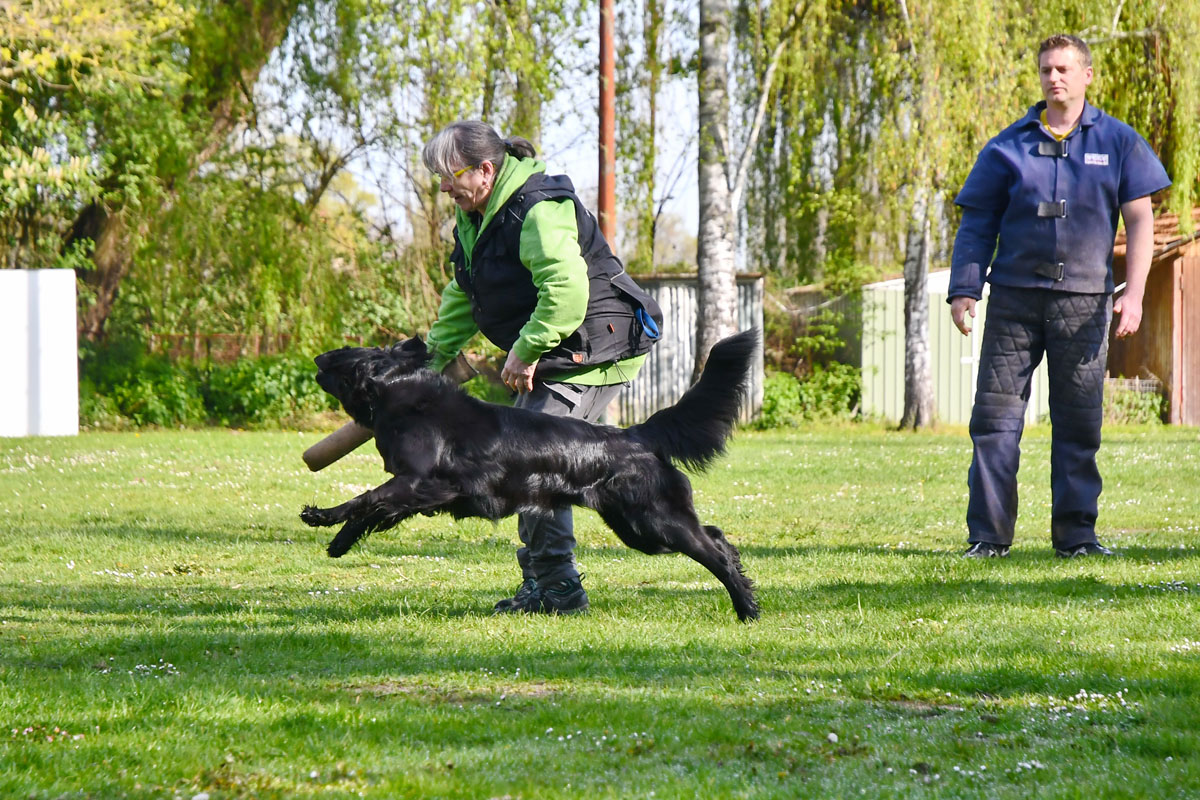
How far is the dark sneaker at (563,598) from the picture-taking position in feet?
16.4

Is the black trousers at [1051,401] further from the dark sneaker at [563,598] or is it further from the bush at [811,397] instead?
the bush at [811,397]

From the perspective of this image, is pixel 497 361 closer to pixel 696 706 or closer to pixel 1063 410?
pixel 1063 410

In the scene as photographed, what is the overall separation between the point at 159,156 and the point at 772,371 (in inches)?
426

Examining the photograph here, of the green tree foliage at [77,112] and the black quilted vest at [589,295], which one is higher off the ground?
the green tree foliage at [77,112]

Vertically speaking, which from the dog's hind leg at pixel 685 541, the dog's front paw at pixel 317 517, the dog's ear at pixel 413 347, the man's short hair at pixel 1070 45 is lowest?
the dog's hind leg at pixel 685 541

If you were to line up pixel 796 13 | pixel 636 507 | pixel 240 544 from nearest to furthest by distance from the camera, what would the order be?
pixel 636 507, pixel 240 544, pixel 796 13

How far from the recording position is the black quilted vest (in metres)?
4.74

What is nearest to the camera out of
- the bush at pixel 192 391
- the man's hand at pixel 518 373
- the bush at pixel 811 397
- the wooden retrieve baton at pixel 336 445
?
the man's hand at pixel 518 373

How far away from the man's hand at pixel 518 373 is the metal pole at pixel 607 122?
1206 centimetres

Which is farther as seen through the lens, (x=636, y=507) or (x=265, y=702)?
(x=636, y=507)

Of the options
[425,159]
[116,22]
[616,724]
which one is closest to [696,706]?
[616,724]

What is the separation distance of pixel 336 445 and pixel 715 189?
13.5 meters

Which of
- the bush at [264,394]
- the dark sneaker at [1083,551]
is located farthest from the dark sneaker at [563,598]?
the bush at [264,394]

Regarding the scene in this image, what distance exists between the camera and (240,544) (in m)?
7.06
